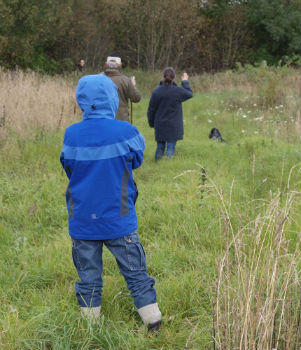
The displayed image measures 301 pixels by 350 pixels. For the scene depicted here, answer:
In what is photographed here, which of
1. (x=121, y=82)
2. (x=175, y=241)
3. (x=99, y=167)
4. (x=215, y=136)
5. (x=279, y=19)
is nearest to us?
(x=99, y=167)

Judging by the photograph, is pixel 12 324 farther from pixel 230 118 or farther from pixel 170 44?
pixel 170 44

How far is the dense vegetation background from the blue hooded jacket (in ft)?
43.3

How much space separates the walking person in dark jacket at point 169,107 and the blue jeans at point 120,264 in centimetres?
473

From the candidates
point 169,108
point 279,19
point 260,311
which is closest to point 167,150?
point 169,108

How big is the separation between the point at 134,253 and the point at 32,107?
593 cm

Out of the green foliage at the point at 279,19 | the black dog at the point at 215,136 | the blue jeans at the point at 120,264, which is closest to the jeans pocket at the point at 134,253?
the blue jeans at the point at 120,264

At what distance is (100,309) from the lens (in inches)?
116

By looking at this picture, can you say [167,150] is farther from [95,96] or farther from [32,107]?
[95,96]

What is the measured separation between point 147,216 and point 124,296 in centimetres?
145

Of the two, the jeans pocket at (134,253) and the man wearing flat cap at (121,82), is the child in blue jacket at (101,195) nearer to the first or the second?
the jeans pocket at (134,253)

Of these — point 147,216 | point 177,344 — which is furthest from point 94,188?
point 147,216

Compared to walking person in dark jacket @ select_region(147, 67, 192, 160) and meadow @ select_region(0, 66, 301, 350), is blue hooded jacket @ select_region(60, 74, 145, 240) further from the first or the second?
walking person in dark jacket @ select_region(147, 67, 192, 160)

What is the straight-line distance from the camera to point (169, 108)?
7336 millimetres

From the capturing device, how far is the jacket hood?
2.74 metres
